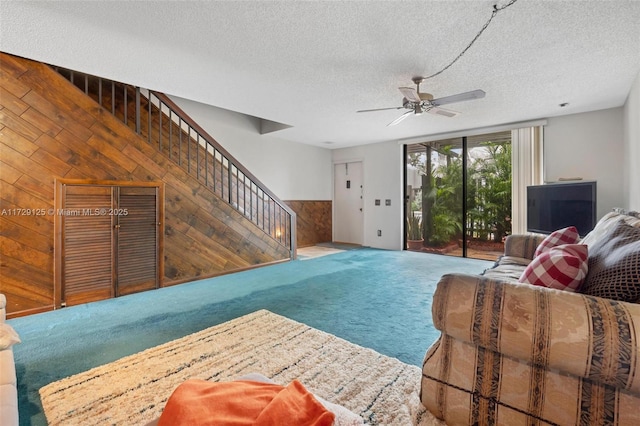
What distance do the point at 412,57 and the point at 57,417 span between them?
3440 millimetres

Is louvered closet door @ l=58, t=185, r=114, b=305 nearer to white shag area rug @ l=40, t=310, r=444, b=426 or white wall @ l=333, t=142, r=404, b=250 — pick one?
white shag area rug @ l=40, t=310, r=444, b=426


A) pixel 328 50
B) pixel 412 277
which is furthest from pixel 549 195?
pixel 328 50

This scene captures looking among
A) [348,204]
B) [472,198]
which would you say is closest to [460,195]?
[472,198]

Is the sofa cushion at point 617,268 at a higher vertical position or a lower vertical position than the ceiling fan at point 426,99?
lower

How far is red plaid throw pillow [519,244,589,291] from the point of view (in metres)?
1.31

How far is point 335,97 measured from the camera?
12.1 feet

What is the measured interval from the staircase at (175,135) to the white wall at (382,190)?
2076mm

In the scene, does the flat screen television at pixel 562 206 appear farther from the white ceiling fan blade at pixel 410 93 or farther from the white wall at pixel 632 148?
the white ceiling fan blade at pixel 410 93

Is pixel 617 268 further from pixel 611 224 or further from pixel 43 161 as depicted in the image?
pixel 43 161

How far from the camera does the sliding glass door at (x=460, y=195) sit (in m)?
5.20

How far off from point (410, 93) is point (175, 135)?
143 inches

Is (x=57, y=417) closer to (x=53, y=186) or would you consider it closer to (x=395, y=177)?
(x=53, y=186)

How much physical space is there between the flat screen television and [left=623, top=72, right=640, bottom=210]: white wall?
356 mm

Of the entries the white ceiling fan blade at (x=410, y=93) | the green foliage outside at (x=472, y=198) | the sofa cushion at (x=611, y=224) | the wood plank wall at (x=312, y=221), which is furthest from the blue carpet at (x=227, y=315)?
the wood plank wall at (x=312, y=221)
